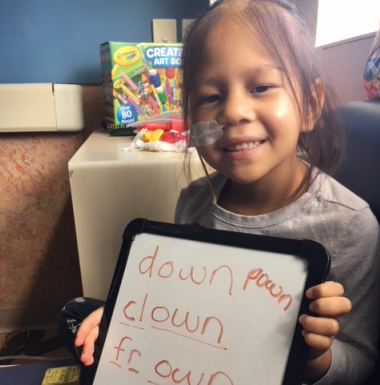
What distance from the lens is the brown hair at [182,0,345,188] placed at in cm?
50

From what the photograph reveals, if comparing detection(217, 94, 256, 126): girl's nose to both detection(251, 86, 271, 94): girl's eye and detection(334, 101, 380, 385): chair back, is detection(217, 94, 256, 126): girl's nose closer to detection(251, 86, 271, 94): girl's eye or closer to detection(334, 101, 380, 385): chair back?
detection(251, 86, 271, 94): girl's eye

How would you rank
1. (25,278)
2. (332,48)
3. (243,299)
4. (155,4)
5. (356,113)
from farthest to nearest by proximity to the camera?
(25,278) < (155,4) < (332,48) < (356,113) < (243,299)

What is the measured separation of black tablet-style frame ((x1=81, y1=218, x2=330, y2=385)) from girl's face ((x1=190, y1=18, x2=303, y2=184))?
101 mm

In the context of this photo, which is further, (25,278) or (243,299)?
(25,278)

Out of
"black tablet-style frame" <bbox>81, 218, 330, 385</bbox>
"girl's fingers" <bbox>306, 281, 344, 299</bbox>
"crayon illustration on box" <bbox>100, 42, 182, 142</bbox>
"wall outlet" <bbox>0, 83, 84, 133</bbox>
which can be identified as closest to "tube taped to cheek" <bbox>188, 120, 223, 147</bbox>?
"black tablet-style frame" <bbox>81, 218, 330, 385</bbox>

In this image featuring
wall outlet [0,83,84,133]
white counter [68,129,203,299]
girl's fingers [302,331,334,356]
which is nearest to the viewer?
girl's fingers [302,331,334,356]

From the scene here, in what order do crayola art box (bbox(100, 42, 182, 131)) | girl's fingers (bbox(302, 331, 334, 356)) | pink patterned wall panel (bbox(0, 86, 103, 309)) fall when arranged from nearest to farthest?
girl's fingers (bbox(302, 331, 334, 356)), crayola art box (bbox(100, 42, 182, 131)), pink patterned wall panel (bbox(0, 86, 103, 309))

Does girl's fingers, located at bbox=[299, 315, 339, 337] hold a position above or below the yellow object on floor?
above

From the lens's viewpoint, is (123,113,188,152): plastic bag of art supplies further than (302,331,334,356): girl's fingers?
Yes

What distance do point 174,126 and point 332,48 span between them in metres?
0.44

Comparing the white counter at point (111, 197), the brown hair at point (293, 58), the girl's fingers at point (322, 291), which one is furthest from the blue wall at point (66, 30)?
the girl's fingers at point (322, 291)

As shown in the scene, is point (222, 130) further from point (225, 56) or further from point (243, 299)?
point (243, 299)

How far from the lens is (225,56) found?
1.59ft

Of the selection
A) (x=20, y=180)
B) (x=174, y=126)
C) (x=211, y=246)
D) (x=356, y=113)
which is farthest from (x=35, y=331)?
(x=356, y=113)
